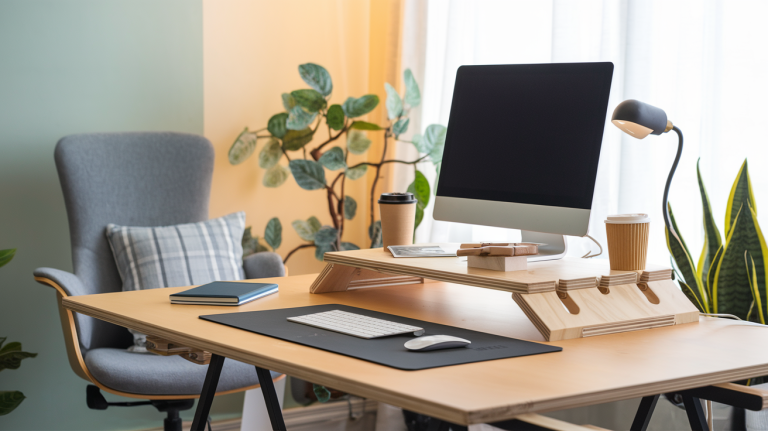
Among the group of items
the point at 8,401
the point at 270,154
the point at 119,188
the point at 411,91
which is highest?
the point at 411,91

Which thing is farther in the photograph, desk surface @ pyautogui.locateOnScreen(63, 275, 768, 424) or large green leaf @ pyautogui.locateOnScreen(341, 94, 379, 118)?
large green leaf @ pyautogui.locateOnScreen(341, 94, 379, 118)

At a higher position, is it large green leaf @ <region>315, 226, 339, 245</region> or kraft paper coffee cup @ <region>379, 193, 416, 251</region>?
kraft paper coffee cup @ <region>379, 193, 416, 251</region>

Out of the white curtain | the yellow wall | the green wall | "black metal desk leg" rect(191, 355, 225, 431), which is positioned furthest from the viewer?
the yellow wall

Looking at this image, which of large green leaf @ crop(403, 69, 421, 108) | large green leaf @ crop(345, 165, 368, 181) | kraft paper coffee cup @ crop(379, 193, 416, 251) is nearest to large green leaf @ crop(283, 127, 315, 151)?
large green leaf @ crop(345, 165, 368, 181)

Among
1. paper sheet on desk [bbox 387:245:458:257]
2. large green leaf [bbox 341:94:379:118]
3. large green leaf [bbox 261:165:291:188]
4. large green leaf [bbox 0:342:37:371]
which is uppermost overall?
large green leaf [bbox 341:94:379:118]

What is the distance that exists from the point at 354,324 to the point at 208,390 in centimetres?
40

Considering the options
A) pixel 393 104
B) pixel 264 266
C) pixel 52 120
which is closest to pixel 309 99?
pixel 393 104

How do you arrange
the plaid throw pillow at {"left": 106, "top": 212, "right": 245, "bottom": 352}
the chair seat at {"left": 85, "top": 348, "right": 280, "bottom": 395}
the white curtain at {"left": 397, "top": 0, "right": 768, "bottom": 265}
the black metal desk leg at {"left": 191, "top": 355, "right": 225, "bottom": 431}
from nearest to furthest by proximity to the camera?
the black metal desk leg at {"left": 191, "top": 355, "right": 225, "bottom": 431} < the white curtain at {"left": 397, "top": 0, "right": 768, "bottom": 265} < the chair seat at {"left": 85, "top": 348, "right": 280, "bottom": 395} < the plaid throw pillow at {"left": 106, "top": 212, "right": 245, "bottom": 352}

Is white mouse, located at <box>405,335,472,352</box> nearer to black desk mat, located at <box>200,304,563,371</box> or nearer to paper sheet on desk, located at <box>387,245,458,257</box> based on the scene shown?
black desk mat, located at <box>200,304,563,371</box>

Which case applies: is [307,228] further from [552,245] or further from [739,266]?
[739,266]

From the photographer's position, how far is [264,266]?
2.48 meters

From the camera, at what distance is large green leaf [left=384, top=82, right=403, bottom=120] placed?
2805 mm

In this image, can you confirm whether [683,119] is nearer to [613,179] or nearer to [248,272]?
[613,179]

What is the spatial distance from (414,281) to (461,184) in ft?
Result: 1.06
